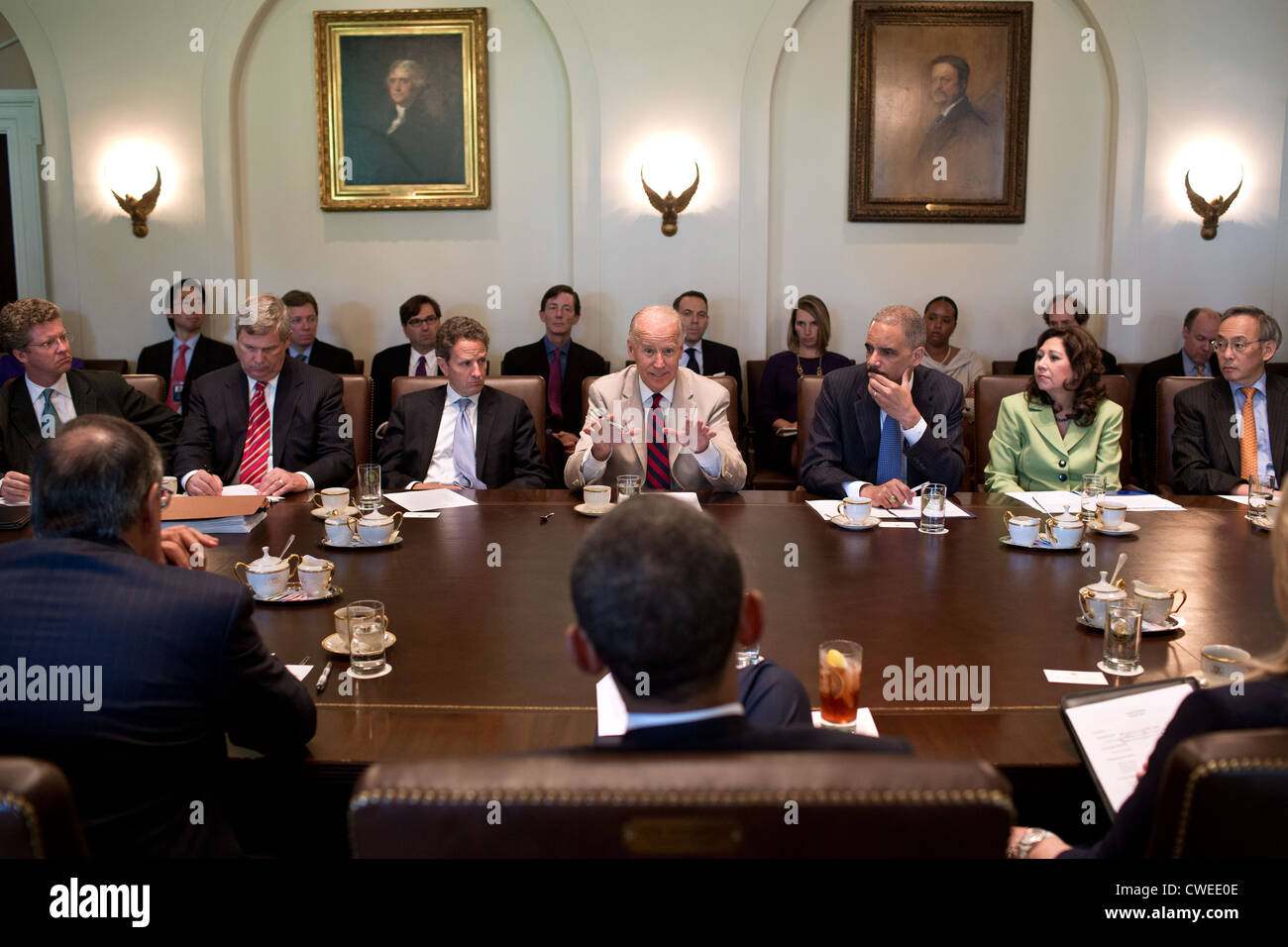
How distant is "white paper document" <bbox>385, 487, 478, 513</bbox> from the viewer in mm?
3312

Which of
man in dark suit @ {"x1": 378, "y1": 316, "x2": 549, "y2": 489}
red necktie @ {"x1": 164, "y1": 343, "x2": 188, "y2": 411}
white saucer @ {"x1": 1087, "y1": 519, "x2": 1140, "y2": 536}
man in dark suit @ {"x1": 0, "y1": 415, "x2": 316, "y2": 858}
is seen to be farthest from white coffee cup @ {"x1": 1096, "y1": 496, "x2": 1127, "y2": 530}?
red necktie @ {"x1": 164, "y1": 343, "x2": 188, "y2": 411}

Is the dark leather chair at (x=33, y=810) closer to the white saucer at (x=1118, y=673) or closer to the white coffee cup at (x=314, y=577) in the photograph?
the white coffee cup at (x=314, y=577)

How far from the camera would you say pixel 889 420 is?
12.5 ft

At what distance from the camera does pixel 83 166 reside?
6191mm

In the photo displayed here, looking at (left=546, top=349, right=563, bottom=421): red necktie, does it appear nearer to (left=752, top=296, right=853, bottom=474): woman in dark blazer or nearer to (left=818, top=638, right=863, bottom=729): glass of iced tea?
(left=752, top=296, right=853, bottom=474): woman in dark blazer

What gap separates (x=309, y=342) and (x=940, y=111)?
3856mm

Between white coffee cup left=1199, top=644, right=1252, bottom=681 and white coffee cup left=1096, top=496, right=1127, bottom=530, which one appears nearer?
white coffee cup left=1199, top=644, right=1252, bottom=681

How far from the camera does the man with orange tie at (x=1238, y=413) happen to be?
3902 mm

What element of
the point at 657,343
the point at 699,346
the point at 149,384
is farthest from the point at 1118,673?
the point at 699,346

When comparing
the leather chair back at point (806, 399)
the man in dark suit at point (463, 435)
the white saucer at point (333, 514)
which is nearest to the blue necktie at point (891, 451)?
the leather chair back at point (806, 399)

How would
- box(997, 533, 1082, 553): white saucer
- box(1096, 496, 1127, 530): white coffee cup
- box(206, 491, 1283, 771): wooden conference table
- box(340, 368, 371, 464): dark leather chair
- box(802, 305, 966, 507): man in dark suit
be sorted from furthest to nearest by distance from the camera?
box(340, 368, 371, 464): dark leather chair → box(802, 305, 966, 507): man in dark suit → box(1096, 496, 1127, 530): white coffee cup → box(997, 533, 1082, 553): white saucer → box(206, 491, 1283, 771): wooden conference table

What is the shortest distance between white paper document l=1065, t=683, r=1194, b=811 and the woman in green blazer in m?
2.11

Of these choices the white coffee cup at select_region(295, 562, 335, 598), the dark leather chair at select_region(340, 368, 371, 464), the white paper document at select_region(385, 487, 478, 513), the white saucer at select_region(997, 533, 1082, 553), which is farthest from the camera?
the dark leather chair at select_region(340, 368, 371, 464)

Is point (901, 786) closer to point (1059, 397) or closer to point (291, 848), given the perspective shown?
point (291, 848)
